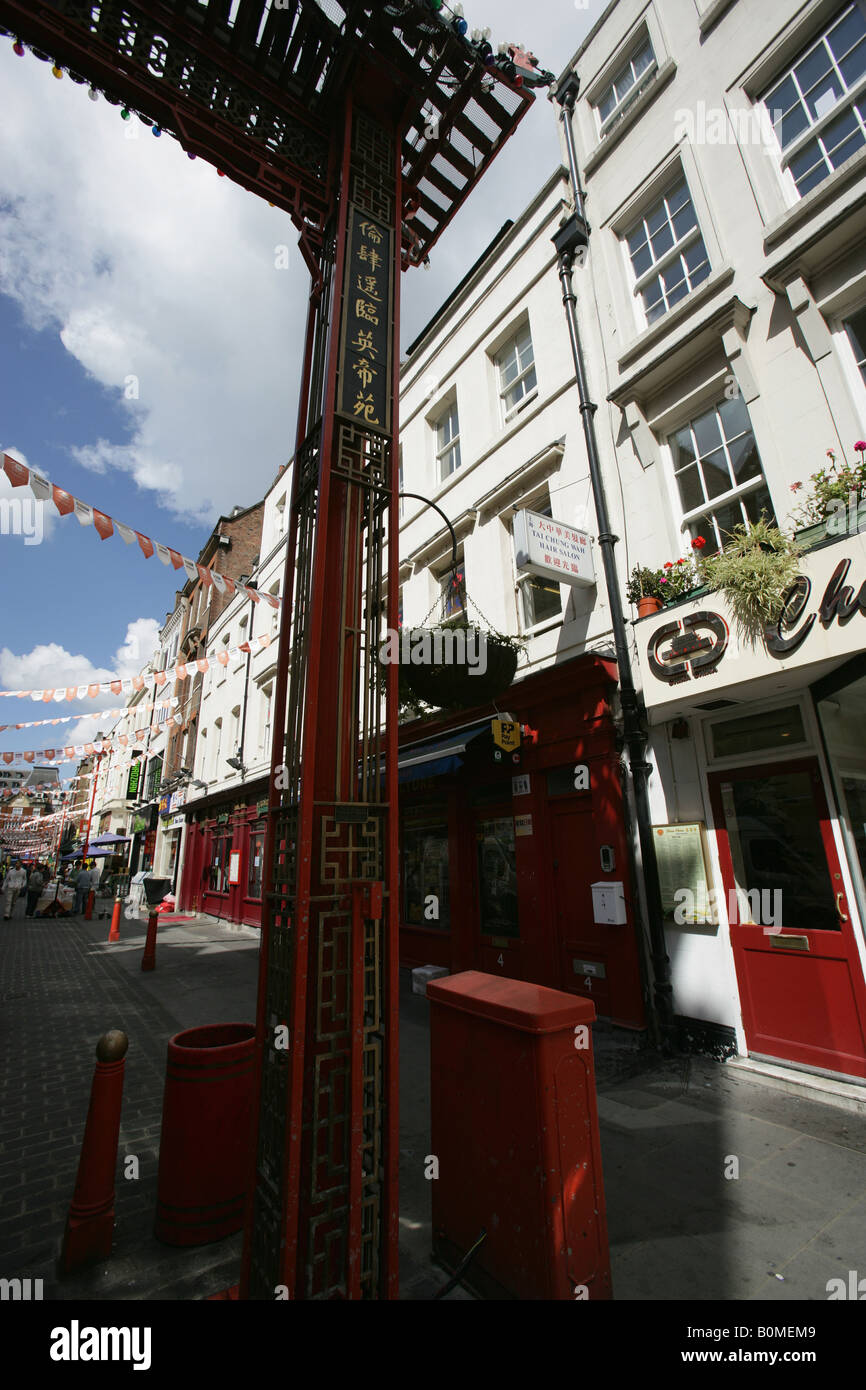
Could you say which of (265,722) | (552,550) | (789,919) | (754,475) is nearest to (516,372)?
(552,550)

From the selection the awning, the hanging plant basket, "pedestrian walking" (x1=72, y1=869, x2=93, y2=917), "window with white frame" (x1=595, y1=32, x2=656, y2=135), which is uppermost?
"window with white frame" (x1=595, y1=32, x2=656, y2=135)

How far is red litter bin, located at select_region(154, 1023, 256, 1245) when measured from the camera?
10.0 feet

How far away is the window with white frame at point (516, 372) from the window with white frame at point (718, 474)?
352 centimetres

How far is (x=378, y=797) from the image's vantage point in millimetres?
2717

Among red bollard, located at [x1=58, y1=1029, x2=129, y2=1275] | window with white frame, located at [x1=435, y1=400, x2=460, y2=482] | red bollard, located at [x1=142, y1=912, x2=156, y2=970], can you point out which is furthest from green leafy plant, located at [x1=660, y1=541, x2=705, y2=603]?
red bollard, located at [x1=142, y1=912, x2=156, y2=970]

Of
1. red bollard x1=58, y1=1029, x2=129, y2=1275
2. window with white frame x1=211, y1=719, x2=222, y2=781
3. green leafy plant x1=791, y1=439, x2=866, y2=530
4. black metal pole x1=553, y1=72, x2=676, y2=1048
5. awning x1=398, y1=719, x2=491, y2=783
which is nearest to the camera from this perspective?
red bollard x1=58, y1=1029, x2=129, y2=1275

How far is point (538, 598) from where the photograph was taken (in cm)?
859

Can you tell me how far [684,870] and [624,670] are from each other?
216 cm

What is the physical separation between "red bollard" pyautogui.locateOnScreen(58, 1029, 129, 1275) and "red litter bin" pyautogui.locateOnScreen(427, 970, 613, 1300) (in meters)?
1.67

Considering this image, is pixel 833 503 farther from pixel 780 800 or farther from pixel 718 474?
pixel 780 800

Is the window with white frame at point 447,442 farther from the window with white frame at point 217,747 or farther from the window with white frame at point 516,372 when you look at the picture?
the window with white frame at point 217,747

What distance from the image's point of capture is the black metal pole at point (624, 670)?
18.8 feet

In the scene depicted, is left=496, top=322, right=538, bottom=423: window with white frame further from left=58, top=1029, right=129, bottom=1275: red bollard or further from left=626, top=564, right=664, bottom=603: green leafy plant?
left=58, top=1029, right=129, bottom=1275: red bollard
